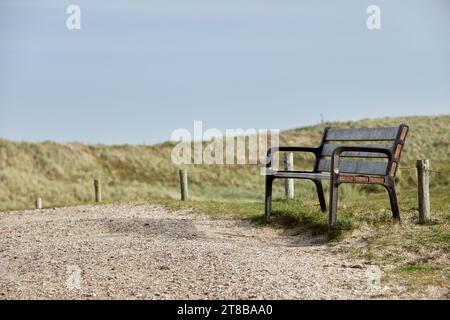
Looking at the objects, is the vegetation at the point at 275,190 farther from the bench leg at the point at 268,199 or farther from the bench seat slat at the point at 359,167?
the bench seat slat at the point at 359,167

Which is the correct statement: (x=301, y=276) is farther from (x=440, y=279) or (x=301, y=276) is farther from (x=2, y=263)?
(x=2, y=263)

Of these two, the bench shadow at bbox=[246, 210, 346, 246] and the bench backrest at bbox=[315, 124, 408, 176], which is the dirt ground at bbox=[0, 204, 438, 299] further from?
the bench backrest at bbox=[315, 124, 408, 176]

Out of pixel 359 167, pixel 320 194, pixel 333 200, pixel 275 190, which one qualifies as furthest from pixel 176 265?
pixel 275 190

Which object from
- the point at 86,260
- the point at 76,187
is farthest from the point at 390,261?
the point at 76,187

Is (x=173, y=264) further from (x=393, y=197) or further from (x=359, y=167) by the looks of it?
(x=359, y=167)

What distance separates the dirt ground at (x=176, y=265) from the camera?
5.74 m

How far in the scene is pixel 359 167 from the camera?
9336 mm

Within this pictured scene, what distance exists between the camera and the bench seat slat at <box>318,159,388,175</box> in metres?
8.78

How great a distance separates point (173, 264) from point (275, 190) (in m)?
19.7

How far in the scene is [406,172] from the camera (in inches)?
919

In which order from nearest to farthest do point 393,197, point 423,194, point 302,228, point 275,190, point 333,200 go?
point 333,200
point 393,197
point 423,194
point 302,228
point 275,190

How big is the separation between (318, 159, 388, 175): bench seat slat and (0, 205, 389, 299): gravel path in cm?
117

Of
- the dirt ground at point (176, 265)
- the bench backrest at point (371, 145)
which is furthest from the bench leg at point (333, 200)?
the bench backrest at point (371, 145)

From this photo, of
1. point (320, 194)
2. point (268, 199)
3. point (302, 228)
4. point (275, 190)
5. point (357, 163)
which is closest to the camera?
point (357, 163)
